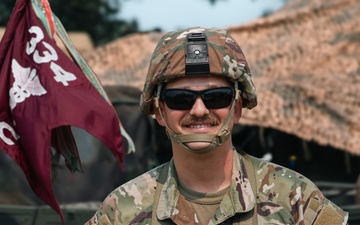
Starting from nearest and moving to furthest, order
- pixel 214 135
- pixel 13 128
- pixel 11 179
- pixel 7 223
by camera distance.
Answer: pixel 214 135 → pixel 13 128 → pixel 7 223 → pixel 11 179

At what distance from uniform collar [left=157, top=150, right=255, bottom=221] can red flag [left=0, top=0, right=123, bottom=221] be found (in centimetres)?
186

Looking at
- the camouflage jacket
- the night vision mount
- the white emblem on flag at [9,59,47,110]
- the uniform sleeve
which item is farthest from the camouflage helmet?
the white emblem on flag at [9,59,47,110]

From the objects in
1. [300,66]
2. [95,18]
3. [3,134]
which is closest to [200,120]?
[3,134]

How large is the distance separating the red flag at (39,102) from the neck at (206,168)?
6.29 ft

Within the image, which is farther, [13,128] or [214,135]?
[13,128]

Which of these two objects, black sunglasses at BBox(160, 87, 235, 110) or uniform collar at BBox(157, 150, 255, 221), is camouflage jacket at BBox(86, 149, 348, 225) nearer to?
uniform collar at BBox(157, 150, 255, 221)

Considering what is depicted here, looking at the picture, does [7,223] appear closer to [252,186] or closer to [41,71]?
[41,71]

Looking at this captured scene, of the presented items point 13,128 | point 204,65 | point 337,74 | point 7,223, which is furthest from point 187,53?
point 337,74

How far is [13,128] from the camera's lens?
20.5 feet

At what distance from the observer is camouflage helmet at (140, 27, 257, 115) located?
405 cm

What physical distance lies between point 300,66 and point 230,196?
904 cm

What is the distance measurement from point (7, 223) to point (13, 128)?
4.76 feet

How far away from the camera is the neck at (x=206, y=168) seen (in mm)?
4094

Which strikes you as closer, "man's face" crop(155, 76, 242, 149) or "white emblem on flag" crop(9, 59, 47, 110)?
"man's face" crop(155, 76, 242, 149)
